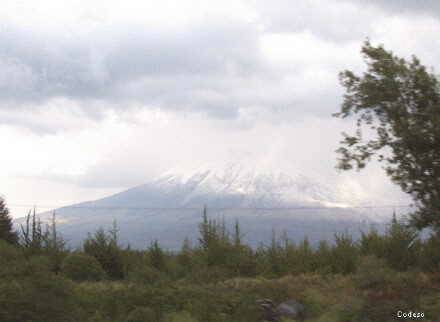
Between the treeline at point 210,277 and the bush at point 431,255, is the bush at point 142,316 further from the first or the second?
the bush at point 431,255

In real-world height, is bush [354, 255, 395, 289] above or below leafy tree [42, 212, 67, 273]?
below

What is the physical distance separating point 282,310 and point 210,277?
5.51m

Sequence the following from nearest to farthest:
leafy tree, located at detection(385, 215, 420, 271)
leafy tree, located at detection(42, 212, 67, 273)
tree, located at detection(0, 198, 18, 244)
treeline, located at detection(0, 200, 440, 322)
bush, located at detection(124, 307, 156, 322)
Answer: treeline, located at detection(0, 200, 440, 322), bush, located at detection(124, 307, 156, 322), leafy tree, located at detection(385, 215, 420, 271), leafy tree, located at detection(42, 212, 67, 273), tree, located at detection(0, 198, 18, 244)

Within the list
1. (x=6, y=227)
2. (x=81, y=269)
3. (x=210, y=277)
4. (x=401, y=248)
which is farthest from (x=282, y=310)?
(x=6, y=227)

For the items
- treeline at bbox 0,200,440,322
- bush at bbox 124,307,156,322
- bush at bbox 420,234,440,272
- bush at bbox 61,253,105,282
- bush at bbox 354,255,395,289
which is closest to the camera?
treeline at bbox 0,200,440,322

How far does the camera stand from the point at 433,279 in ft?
73.1

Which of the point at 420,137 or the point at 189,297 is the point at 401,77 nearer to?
the point at 420,137

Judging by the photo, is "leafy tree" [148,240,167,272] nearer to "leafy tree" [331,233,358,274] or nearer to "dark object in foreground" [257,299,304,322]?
"leafy tree" [331,233,358,274]

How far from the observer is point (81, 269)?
25531mm

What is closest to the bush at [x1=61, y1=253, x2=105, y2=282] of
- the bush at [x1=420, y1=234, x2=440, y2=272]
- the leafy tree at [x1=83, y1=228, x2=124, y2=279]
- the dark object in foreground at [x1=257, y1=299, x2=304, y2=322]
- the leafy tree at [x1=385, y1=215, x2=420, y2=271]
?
the leafy tree at [x1=83, y1=228, x2=124, y2=279]

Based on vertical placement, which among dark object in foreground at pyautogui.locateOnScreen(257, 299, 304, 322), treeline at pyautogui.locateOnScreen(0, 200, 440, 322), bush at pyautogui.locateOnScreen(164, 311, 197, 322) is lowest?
dark object in foreground at pyautogui.locateOnScreen(257, 299, 304, 322)

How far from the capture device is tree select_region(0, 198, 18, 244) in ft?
121

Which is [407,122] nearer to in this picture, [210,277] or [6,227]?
[210,277]

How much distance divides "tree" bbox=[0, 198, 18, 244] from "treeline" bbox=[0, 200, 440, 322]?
21.5ft
